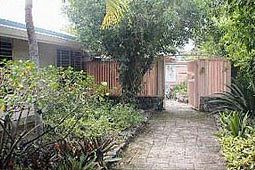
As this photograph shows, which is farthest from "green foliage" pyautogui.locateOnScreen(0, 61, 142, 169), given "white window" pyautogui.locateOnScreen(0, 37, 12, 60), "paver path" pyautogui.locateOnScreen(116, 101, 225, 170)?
"white window" pyautogui.locateOnScreen(0, 37, 12, 60)

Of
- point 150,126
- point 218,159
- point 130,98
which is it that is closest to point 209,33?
point 130,98

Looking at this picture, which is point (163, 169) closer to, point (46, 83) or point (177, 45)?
point (46, 83)

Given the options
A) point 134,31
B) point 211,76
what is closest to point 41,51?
point 134,31

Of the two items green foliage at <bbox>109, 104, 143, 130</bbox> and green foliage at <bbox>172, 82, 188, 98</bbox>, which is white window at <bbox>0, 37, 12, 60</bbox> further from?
green foliage at <bbox>172, 82, 188, 98</bbox>

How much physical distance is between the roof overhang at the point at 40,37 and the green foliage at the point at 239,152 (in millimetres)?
5452

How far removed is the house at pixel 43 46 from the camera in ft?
32.8

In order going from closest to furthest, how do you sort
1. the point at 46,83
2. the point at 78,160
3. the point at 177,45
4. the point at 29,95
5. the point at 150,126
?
the point at 29,95 → the point at 46,83 → the point at 78,160 → the point at 150,126 → the point at 177,45

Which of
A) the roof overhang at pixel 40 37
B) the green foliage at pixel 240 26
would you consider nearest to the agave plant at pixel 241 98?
the green foliage at pixel 240 26

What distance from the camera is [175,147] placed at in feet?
31.3

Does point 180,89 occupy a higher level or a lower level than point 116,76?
lower

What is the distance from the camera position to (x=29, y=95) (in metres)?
5.52

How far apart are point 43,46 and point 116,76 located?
13.5ft

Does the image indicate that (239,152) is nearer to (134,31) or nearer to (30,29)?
(30,29)

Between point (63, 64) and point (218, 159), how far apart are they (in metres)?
8.66
